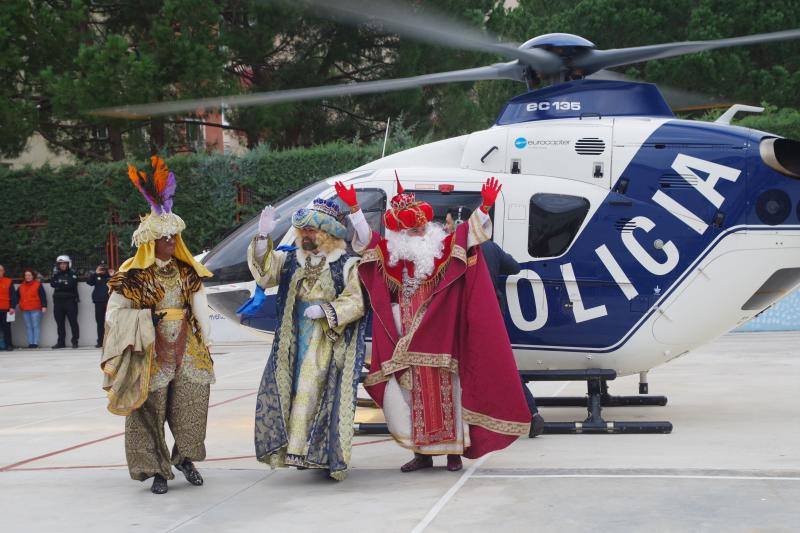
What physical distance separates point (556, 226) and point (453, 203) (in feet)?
2.85

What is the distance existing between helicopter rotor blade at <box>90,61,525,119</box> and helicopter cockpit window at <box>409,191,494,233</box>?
0.95 meters

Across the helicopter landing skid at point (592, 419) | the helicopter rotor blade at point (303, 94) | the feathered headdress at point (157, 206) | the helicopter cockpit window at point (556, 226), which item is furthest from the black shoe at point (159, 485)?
the helicopter cockpit window at point (556, 226)

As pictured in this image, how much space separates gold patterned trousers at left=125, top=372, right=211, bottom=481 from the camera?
6.38m

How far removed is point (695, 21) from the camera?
25.5 meters

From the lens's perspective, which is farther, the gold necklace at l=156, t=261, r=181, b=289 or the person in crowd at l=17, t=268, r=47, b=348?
the person in crowd at l=17, t=268, r=47, b=348

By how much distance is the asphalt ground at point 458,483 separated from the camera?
216 inches

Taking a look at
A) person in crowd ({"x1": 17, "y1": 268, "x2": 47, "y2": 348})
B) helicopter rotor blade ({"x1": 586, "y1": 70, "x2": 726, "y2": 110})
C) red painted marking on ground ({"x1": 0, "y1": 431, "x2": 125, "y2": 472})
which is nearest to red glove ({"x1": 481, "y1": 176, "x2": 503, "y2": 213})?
helicopter rotor blade ({"x1": 586, "y1": 70, "x2": 726, "y2": 110})

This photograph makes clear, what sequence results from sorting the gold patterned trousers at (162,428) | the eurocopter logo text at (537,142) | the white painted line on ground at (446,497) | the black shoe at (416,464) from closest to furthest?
the white painted line on ground at (446,497), the gold patterned trousers at (162,428), the black shoe at (416,464), the eurocopter logo text at (537,142)

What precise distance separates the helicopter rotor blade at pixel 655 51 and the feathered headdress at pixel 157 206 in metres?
3.85

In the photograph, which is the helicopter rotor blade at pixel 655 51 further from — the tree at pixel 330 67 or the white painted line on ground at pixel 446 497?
the tree at pixel 330 67

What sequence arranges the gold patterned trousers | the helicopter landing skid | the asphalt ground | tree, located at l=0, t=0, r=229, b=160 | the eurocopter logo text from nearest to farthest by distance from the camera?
the asphalt ground → the gold patterned trousers → the helicopter landing skid → the eurocopter logo text → tree, located at l=0, t=0, r=229, b=160

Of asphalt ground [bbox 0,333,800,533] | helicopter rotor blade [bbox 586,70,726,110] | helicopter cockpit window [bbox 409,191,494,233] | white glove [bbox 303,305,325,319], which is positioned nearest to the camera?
asphalt ground [bbox 0,333,800,533]

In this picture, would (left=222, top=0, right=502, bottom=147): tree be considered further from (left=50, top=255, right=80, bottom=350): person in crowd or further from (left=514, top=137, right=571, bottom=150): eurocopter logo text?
(left=514, top=137, right=571, bottom=150): eurocopter logo text

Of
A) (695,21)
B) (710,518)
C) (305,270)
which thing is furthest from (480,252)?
(695,21)
